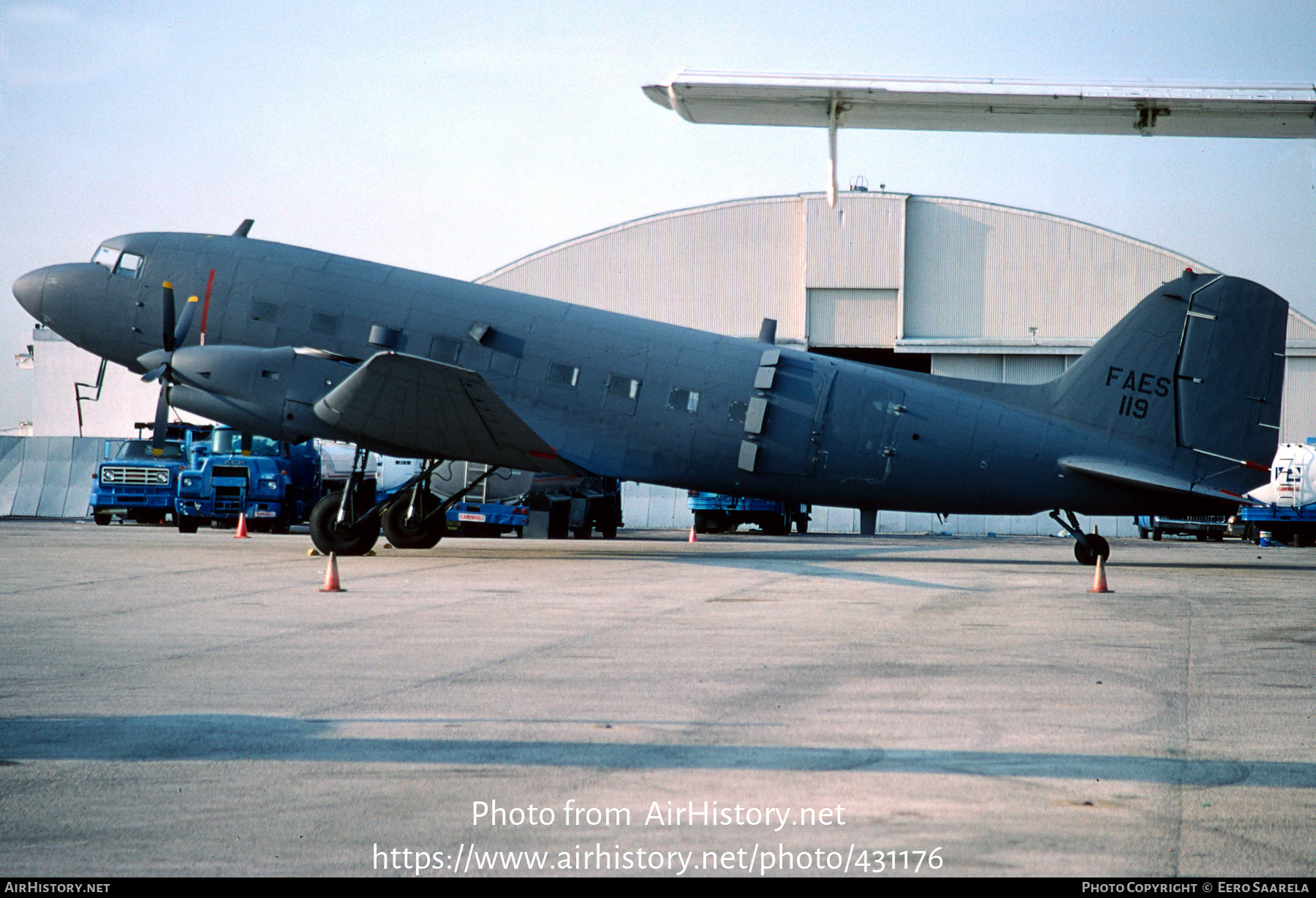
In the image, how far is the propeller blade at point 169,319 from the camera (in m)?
A: 19.4

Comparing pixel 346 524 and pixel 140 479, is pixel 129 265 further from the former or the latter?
pixel 140 479

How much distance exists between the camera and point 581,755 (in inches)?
238

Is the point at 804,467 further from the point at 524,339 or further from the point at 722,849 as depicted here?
the point at 722,849

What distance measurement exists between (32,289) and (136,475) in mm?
12670

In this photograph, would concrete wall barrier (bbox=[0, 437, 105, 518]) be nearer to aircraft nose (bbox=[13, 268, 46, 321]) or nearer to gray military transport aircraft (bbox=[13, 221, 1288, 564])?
aircraft nose (bbox=[13, 268, 46, 321])

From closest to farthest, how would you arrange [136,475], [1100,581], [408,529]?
[1100,581] < [408,529] < [136,475]

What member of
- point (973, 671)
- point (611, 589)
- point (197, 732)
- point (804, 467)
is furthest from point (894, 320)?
point (197, 732)

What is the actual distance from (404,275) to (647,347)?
465 centimetres

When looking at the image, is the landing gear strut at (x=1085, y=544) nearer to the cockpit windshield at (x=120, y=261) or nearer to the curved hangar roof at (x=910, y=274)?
the cockpit windshield at (x=120, y=261)

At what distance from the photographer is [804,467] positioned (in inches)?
768

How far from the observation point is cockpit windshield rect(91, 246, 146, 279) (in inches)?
797

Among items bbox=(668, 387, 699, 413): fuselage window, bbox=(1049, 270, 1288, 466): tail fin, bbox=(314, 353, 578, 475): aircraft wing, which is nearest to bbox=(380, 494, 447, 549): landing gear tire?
bbox=(314, 353, 578, 475): aircraft wing

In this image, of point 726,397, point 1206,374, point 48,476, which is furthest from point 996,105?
point 48,476

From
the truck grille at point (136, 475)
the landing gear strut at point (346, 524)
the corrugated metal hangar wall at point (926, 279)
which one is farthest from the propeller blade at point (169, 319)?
the corrugated metal hangar wall at point (926, 279)
